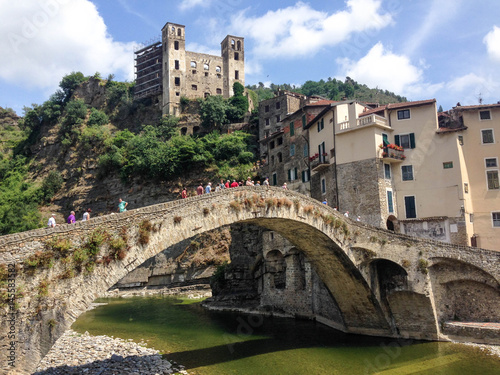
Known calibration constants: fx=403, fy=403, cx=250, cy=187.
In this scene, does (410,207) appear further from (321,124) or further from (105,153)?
(105,153)

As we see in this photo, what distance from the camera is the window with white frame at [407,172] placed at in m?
32.7

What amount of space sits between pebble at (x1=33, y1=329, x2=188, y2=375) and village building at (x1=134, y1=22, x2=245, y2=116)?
50624mm

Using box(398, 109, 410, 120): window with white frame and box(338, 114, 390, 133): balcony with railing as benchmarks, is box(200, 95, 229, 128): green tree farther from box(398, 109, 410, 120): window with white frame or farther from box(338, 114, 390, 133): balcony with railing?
box(398, 109, 410, 120): window with white frame

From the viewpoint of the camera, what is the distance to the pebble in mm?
18233

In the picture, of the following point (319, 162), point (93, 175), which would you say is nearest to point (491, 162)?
point (319, 162)

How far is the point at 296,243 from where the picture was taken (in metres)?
24.1

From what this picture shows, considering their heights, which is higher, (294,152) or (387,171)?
(294,152)

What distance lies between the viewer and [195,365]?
1966 centimetres

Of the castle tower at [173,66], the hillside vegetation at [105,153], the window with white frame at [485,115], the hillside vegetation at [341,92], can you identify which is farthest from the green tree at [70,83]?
the window with white frame at [485,115]

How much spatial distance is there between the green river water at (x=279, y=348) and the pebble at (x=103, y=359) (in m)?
1.10

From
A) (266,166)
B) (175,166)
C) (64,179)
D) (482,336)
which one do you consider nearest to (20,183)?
(64,179)

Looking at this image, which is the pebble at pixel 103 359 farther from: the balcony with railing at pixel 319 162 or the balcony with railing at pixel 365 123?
the balcony with railing at pixel 365 123

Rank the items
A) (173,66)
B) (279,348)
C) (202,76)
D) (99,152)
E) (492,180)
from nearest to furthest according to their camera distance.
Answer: (279,348), (492,180), (99,152), (173,66), (202,76)

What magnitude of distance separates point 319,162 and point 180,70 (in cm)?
4339
